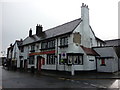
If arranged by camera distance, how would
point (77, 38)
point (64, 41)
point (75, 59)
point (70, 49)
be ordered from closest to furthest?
point (70, 49), point (75, 59), point (77, 38), point (64, 41)

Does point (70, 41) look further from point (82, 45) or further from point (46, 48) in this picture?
point (46, 48)

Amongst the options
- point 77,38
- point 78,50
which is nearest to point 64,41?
point 77,38

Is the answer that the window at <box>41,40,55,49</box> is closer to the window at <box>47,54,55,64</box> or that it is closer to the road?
the window at <box>47,54,55,64</box>

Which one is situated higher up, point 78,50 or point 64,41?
point 64,41

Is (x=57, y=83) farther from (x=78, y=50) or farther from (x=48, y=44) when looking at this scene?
(x=48, y=44)

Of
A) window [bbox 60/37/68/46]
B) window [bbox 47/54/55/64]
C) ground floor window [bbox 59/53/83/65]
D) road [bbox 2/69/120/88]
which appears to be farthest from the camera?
window [bbox 47/54/55/64]

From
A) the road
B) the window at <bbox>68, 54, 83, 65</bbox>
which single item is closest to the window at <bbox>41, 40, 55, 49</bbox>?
the window at <bbox>68, 54, 83, 65</bbox>

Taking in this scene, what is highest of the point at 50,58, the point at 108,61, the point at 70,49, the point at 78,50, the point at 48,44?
the point at 48,44

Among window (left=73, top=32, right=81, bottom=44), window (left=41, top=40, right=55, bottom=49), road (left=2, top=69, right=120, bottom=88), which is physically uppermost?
window (left=73, top=32, right=81, bottom=44)

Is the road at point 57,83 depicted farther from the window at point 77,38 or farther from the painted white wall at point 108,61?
the painted white wall at point 108,61

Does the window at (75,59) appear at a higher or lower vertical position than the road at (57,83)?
higher

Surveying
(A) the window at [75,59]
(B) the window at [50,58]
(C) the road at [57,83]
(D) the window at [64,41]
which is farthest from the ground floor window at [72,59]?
(C) the road at [57,83]

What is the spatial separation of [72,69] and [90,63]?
432 cm

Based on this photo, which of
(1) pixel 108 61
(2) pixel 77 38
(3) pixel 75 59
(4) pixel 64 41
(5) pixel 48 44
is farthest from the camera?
(5) pixel 48 44
